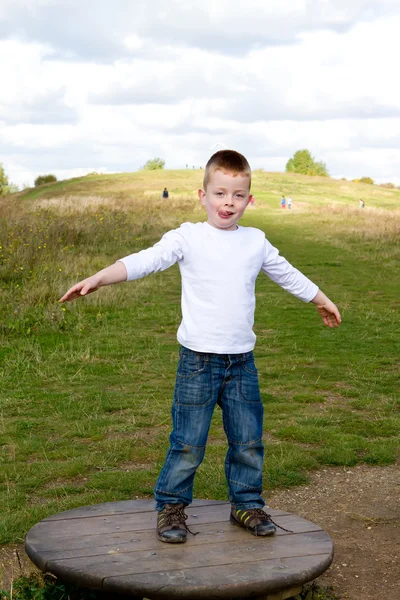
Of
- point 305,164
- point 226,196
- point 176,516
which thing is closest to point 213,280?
point 226,196

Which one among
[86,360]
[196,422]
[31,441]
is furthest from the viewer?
[86,360]

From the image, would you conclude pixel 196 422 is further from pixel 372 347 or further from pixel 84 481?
pixel 372 347

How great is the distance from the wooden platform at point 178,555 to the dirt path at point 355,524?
38cm

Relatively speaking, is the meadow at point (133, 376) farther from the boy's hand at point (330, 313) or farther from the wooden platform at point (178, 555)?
the boy's hand at point (330, 313)

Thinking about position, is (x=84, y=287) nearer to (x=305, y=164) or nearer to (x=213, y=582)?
(x=213, y=582)

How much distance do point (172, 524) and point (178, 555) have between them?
0.77 feet

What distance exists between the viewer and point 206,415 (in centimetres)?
407

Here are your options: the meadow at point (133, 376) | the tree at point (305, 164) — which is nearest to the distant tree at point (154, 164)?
the tree at point (305, 164)

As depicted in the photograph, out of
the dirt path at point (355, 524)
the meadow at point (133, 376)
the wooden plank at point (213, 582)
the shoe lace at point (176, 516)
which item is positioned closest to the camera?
the wooden plank at point (213, 582)

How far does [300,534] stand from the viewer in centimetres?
414

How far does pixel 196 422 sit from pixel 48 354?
20.2 ft

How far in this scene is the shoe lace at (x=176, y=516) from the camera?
404 cm

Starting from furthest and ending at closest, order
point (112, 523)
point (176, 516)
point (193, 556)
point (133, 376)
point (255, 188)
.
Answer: point (255, 188)
point (133, 376)
point (112, 523)
point (176, 516)
point (193, 556)

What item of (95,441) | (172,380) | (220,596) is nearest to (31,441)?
(95,441)
